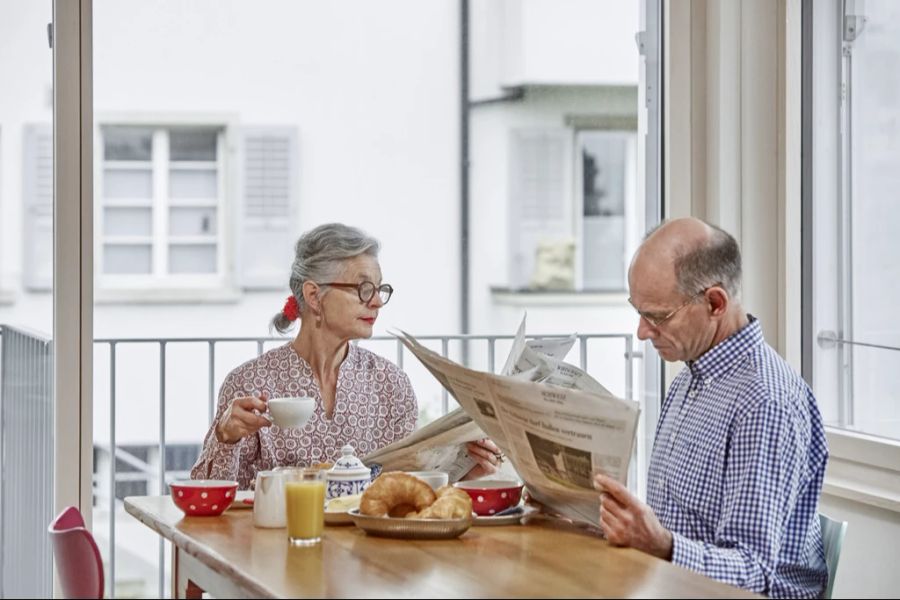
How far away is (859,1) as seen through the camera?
9.71 ft

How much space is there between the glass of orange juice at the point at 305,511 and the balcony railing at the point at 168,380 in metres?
1.49

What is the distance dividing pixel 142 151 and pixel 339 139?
56 centimetres

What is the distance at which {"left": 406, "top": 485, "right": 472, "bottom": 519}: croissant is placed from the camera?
1907mm

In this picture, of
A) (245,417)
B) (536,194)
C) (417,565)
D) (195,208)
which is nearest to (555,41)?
(536,194)

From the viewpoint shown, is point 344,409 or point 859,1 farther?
point 859,1

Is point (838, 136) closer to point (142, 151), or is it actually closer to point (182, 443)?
point (142, 151)

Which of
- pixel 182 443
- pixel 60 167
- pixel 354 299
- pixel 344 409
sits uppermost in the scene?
pixel 60 167

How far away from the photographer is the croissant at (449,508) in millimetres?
1907

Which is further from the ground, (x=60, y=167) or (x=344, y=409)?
(x=60, y=167)

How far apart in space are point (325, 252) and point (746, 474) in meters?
1.17

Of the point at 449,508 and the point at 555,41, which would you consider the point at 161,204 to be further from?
the point at 449,508

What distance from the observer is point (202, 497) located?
2082mm

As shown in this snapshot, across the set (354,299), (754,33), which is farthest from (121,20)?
(754,33)

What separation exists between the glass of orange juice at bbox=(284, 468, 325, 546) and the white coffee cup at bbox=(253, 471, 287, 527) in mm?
111
